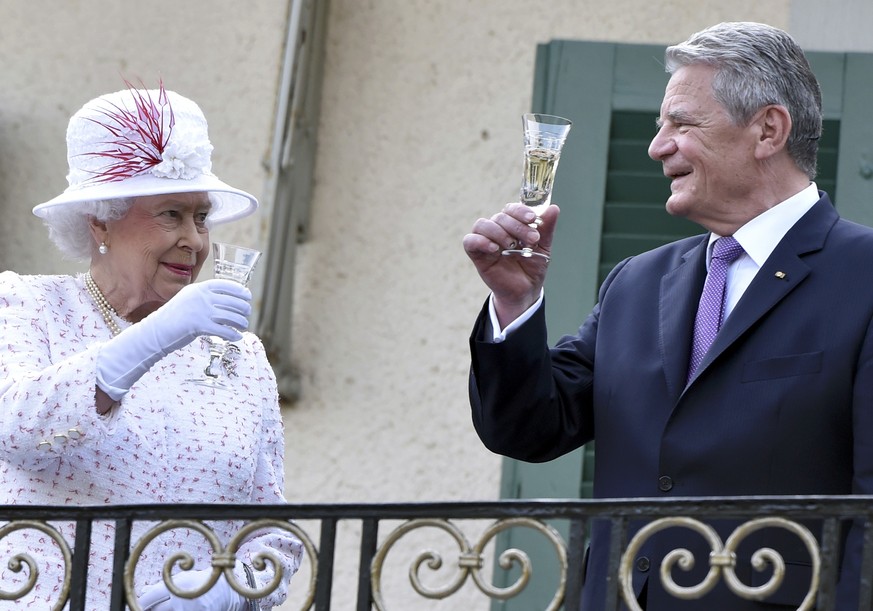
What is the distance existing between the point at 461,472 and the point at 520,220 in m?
1.88

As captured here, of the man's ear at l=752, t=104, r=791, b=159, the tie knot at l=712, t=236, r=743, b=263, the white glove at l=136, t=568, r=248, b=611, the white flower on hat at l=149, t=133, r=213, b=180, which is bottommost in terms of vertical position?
the white glove at l=136, t=568, r=248, b=611

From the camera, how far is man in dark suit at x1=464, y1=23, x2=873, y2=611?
2.60 meters

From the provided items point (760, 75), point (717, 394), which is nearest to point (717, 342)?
point (717, 394)

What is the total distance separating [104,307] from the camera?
9.89ft

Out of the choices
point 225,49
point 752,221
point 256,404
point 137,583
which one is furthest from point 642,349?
point 225,49

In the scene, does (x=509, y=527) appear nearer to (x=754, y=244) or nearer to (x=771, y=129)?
(x=754, y=244)

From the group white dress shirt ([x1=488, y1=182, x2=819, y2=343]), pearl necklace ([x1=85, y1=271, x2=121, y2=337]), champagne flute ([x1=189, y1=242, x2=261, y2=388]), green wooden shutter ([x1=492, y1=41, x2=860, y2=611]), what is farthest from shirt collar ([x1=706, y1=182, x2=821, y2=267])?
green wooden shutter ([x1=492, y1=41, x2=860, y2=611])

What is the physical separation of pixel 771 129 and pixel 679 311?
1.23 ft

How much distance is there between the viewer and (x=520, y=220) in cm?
268

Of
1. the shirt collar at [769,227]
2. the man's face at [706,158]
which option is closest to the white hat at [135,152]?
the man's face at [706,158]

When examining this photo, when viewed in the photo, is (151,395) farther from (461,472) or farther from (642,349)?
(461,472)

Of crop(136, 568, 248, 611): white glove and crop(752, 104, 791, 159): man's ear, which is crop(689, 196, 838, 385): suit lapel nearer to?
crop(752, 104, 791, 159): man's ear

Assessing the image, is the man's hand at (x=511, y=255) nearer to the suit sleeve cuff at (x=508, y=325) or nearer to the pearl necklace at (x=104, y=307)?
the suit sleeve cuff at (x=508, y=325)

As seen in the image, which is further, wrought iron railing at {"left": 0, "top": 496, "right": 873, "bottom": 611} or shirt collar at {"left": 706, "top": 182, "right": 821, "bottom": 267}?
shirt collar at {"left": 706, "top": 182, "right": 821, "bottom": 267}
